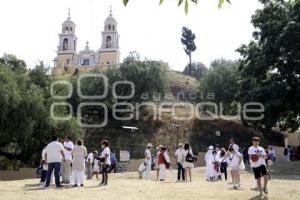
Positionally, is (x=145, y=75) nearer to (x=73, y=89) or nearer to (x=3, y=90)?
(x=73, y=89)

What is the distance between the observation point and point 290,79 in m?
31.9

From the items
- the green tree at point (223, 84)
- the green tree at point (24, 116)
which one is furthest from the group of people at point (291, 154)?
the green tree at point (223, 84)

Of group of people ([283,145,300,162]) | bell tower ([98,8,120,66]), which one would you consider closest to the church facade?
bell tower ([98,8,120,66])

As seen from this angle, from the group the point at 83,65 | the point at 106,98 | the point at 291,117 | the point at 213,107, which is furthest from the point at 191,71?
the point at 291,117

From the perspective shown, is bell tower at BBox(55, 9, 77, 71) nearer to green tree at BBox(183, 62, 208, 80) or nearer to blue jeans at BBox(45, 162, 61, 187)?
green tree at BBox(183, 62, 208, 80)

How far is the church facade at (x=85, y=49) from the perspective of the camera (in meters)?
111

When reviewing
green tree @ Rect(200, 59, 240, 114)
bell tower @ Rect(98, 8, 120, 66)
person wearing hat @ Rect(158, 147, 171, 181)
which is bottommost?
person wearing hat @ Rect(158, 147, 171, 181)

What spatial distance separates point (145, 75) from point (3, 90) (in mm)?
27015

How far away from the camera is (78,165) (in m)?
15.7

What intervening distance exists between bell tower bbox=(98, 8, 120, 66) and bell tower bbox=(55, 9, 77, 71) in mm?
7447

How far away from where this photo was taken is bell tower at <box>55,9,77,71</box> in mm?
114750

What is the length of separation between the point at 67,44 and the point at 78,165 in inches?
4034

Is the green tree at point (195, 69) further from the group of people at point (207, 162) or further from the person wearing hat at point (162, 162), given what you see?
the person wearing hat at point (162, 162)

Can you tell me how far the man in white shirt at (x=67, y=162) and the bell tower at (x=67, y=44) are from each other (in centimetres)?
9919
